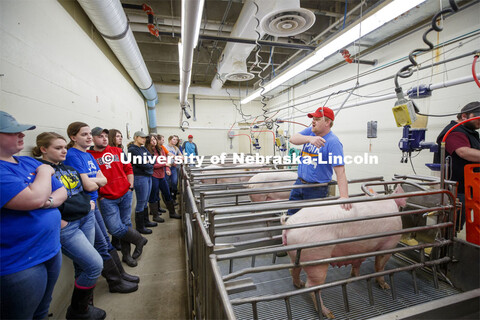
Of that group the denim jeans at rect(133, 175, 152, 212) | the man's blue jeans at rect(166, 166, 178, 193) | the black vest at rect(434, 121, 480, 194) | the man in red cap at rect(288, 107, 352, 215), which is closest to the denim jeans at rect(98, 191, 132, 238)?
the denim jeans at rect(133, 175, 152, 212)

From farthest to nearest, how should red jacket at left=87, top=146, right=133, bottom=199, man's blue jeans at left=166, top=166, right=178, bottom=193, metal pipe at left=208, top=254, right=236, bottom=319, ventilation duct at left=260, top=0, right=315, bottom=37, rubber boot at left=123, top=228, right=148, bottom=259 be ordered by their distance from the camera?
man's blue jeans at left=166, top=166, right=178, bottom=193 < rubber boot at left=123, top=228, right=148, bottom=259 < red jacket at left=87, top=146, right=133, bottom=199 < ventilation duct at left=260, top=0, right=315, bottom=37 < metal pipe at left=208, top=254, right=236, bottom=319

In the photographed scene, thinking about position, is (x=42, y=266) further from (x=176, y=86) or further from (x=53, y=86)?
(x=176, y=86)

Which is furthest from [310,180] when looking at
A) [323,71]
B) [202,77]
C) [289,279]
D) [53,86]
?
[202,77]

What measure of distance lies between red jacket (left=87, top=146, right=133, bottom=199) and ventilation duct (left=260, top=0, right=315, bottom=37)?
222 centimetres

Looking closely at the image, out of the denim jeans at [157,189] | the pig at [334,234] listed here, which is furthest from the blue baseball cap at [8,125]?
the denim jeans at [157,189]

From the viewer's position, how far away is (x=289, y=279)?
174cm

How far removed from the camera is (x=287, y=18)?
2.19 m

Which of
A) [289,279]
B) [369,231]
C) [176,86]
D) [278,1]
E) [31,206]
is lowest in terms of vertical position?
[289,279]

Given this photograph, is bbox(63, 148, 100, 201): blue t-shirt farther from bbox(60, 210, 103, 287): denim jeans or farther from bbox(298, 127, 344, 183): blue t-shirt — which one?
bbox(298, 127, 344, 183): blue t-shirt

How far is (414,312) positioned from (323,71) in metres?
6.02

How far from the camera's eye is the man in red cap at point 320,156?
1830 millimetres

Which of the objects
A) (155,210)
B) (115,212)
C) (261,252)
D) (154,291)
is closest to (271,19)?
(261,252)

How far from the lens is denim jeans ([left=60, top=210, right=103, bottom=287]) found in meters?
1.57

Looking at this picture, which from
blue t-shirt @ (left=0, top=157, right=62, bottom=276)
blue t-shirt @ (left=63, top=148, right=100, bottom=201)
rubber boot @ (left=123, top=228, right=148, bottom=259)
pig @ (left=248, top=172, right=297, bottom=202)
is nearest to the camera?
blue t-shirt @ (left=0, top=157, right=62, bottom=276)
